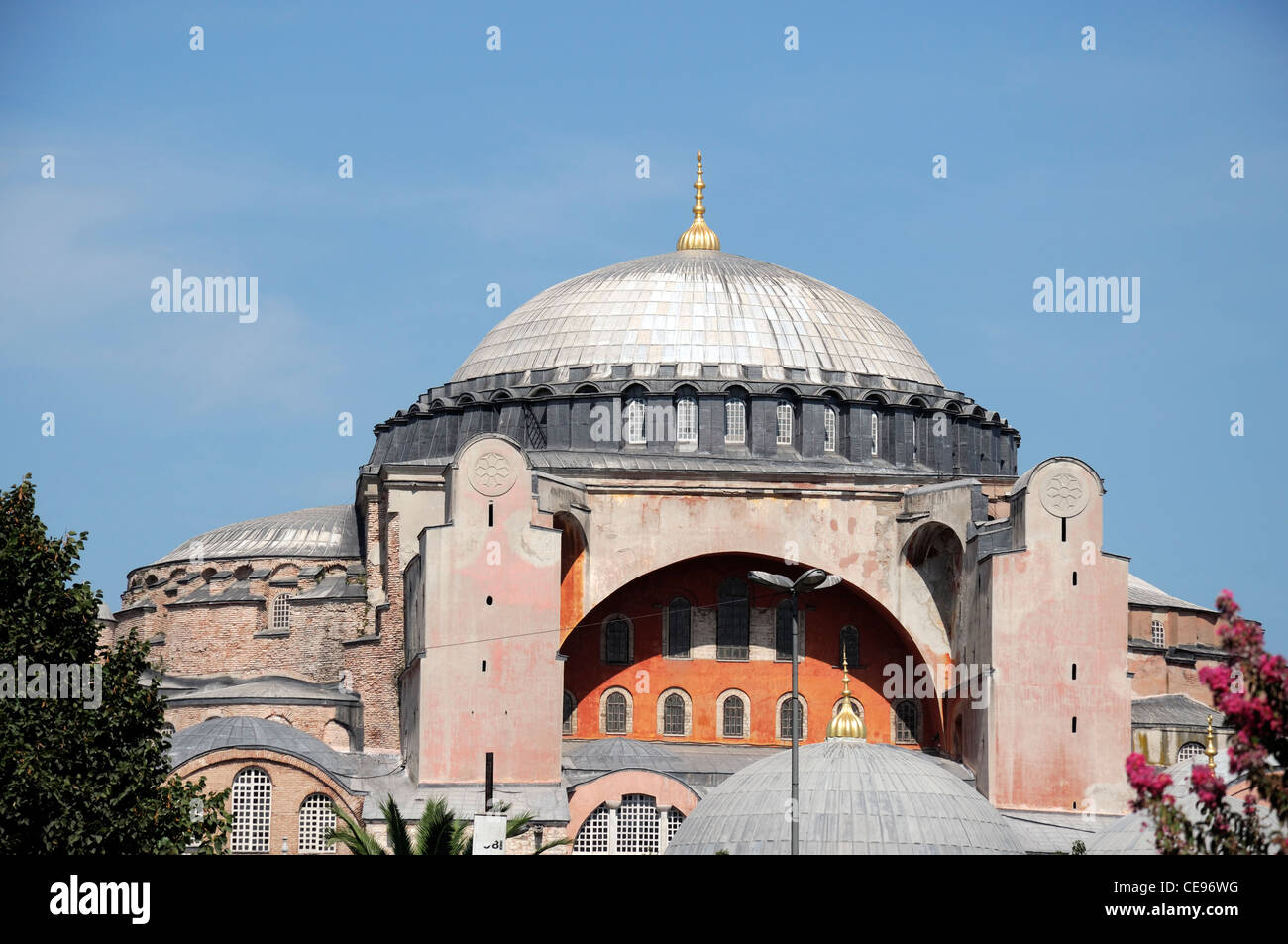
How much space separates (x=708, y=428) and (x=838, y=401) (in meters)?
3.68

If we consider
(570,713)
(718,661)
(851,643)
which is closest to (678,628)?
(718,661)

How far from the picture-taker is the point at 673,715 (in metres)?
56.8

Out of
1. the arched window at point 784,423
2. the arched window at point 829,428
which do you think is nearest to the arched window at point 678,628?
the arched window at point 784,423

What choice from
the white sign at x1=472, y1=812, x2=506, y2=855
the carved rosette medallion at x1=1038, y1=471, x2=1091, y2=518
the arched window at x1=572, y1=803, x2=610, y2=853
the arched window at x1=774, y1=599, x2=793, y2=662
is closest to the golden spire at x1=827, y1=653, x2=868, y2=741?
the arched window at x1=572, y1=803, x2=610, y2=853

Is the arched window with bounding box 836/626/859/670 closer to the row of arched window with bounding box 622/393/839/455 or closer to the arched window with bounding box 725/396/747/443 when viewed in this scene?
the row of arched window with bounding box 622/393/839/455

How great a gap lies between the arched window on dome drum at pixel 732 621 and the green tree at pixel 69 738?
2099cm

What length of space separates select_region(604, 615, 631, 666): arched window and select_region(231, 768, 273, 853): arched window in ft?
32.4

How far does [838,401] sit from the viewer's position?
61.1m

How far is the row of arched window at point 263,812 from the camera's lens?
165 feet

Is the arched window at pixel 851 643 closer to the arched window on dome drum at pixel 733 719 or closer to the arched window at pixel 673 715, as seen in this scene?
the arched window on dome drum at pixel 733 719

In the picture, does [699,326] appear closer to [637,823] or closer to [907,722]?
[907,722]

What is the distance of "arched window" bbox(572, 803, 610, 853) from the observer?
50.6m

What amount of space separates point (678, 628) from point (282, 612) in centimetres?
1177
